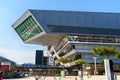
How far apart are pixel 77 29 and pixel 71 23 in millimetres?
3354

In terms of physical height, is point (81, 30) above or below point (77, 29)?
below

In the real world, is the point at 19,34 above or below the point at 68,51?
above

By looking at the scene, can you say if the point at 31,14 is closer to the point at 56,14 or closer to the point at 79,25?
the point at 56,14

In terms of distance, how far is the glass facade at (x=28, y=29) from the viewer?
11888 centimetres

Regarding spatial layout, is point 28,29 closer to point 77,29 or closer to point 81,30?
point 77,29

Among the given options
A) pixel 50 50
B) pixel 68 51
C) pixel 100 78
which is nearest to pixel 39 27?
pixel 68 51

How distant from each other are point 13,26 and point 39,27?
87.7ft

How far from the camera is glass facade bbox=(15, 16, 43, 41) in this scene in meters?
119

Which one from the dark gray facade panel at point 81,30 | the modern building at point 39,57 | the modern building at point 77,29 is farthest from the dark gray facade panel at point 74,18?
the modern building at point 39,57

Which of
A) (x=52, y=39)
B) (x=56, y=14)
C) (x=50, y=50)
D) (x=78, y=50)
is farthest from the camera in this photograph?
(x=50, y=50)

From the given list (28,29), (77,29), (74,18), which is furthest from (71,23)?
(28,29)

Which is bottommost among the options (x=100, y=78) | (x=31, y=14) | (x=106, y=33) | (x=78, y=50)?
(x=100, y=78)

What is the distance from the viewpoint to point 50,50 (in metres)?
160

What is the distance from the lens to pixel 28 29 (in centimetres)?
12662
